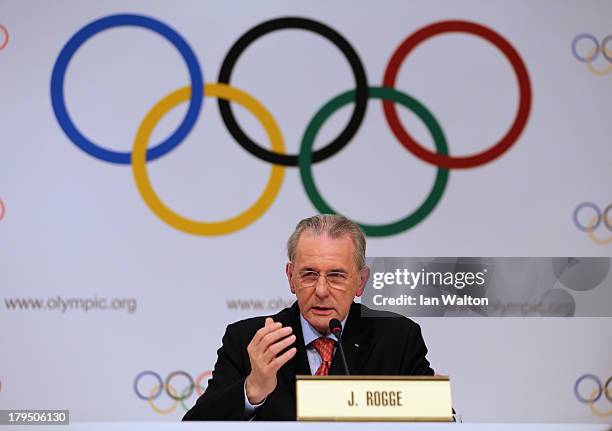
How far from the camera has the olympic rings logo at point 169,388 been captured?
4055 mm

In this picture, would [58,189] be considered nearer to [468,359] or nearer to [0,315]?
[0,315]

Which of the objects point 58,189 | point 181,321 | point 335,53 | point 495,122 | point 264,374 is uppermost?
point 335,53

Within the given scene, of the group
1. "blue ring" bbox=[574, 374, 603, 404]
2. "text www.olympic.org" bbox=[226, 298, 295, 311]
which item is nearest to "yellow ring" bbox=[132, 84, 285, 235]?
"text www.olympic.org" bbox=[226, 298, 295, 311]

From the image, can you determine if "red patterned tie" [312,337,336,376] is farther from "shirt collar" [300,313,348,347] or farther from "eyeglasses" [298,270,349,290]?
"eyeglasses" [298,270,349,290]

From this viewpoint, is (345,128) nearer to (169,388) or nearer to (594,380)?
(169,388)

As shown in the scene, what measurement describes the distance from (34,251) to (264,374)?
7.59 ft

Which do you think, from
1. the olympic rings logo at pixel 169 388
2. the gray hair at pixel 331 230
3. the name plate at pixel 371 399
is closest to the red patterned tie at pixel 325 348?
the gray hair at pixel 331 230

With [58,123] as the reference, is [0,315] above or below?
below

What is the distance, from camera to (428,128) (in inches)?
163

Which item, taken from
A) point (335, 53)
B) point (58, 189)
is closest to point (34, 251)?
point (58, 189)

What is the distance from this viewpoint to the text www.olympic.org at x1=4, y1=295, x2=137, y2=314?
4.07 metres

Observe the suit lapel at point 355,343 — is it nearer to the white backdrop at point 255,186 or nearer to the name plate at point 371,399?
the name plate at point 371,399

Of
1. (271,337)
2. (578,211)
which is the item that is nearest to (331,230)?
(271,337)

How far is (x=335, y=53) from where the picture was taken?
13.5 feet
